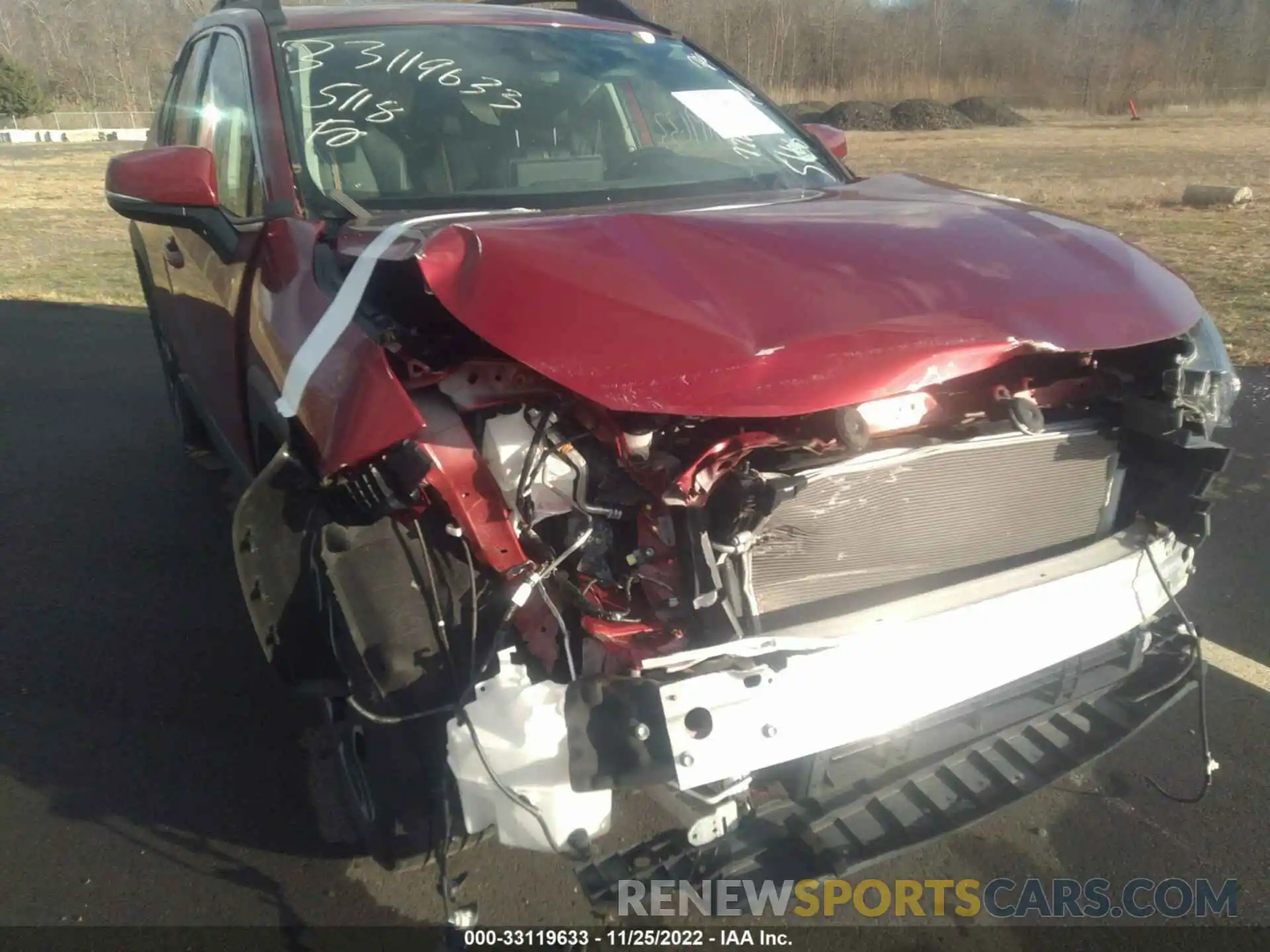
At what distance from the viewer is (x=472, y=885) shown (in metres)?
2.54

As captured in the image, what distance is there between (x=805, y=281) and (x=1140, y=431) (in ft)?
3.16

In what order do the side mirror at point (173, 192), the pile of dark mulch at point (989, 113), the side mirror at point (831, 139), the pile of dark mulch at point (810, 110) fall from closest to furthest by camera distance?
the side mirror at point (173, 192) → the side mirror at point (831, 139) → the pile of dark mulch at point (810, 110) → the pile of dark mulch at point (989, 113)

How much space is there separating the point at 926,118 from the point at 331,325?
125 ft

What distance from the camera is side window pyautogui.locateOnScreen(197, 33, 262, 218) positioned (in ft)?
9.80

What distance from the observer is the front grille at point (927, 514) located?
2.13m

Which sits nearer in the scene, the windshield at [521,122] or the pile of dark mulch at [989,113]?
the windshield at [521,122]

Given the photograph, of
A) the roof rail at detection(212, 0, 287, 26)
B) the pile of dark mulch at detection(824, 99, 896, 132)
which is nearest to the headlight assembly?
the roof rail at detection(212, 0, 287, 26)

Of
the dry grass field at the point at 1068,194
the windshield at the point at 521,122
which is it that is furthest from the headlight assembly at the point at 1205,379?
the dry grass field at the point at 1068,194

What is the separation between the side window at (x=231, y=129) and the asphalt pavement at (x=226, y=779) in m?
1.56

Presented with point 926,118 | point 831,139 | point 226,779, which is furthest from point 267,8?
point 926,118

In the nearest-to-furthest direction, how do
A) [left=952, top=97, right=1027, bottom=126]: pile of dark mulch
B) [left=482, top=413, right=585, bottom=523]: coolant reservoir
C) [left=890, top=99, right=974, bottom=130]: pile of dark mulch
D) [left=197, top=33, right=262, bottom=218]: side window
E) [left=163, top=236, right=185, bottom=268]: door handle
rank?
[left=482, top=413, right=585, bottom=523]: coolant reservoir → [left=197, top=33, right=262, bottom=218]: side window → [left=163, top=236, right=185, bottom=268]: door handle → [left=890, top=99, right=974, bottom=130]: pile of dark mulch → [left=952, top=97, right=1027, bottom=126]: pile of dark mulch

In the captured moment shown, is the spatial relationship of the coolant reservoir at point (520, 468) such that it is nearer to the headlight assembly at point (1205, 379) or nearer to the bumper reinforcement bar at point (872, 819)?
the bumper reinforcement bar at point (872, 819)

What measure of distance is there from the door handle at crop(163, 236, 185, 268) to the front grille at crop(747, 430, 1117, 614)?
2.55m

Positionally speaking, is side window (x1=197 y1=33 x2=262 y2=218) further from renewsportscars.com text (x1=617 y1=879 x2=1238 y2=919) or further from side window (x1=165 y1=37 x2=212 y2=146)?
renewsportscars.com text (x1=617 y1=879 x2=1238 y2=919)
